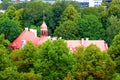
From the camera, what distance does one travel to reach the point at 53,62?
38.0 m

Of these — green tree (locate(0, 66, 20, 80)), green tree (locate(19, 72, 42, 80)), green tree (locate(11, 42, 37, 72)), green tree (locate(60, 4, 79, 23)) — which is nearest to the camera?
green tree (locate(0, 66, 20, 80))

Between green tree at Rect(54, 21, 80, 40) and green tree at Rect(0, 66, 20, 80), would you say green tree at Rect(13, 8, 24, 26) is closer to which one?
green tree at Rect(54, 21, 80, 40)

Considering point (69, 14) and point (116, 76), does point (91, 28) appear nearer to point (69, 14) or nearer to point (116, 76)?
point (69, 14)

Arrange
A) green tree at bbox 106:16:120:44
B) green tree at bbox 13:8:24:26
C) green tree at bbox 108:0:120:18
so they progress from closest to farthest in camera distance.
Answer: green tree at bbox 106:16:120:44, green tree at bbox 108:0:120:18, green tree at bbox 13:8:24:26

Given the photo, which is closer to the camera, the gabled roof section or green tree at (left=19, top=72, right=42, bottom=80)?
green tree at (left=19, top=72, right=42, bottom=80)

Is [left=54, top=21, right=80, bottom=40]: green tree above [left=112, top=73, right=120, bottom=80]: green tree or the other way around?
the other way around

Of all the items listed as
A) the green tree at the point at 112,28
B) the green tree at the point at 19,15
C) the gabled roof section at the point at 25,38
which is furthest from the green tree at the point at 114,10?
the gabled roof section at the point at 25,38

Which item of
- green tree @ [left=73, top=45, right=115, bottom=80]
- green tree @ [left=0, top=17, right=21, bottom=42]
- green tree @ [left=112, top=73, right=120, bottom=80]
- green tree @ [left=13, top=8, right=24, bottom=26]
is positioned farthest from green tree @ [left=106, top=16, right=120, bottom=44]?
green tree @ [left=112, top=73, right=120, bottom=80]

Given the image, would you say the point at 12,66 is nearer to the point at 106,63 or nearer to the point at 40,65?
the point at 40,65

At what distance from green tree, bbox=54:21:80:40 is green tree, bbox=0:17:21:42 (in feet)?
20.7

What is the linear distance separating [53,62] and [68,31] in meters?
28.0

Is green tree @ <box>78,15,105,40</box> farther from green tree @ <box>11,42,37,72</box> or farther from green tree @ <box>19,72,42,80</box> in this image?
green tree @ <box>19,72,42,80</box>

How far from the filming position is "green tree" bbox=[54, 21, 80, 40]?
65.7m

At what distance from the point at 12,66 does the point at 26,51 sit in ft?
7.44
